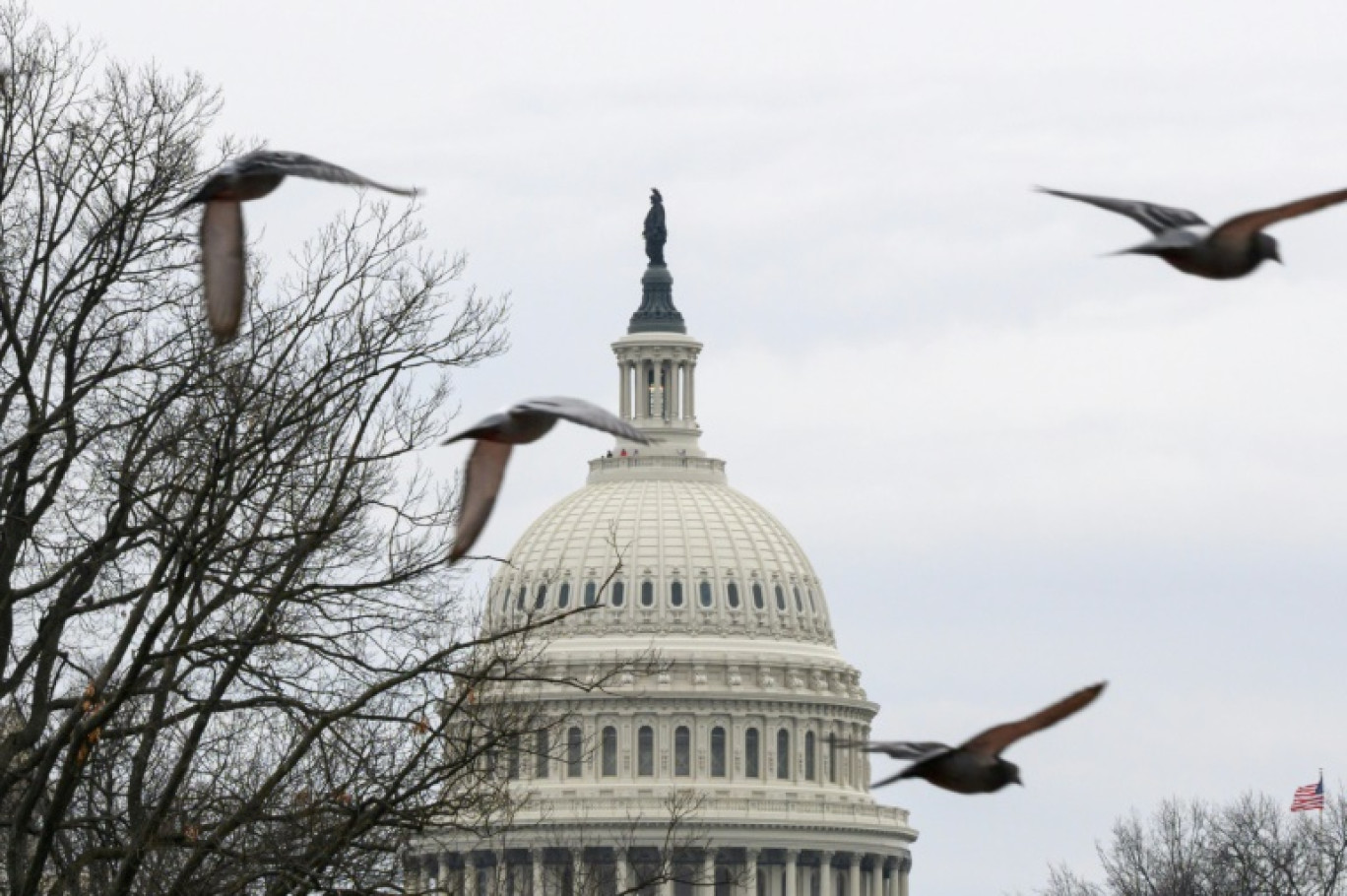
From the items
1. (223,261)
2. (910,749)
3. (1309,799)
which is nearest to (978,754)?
(910,749)

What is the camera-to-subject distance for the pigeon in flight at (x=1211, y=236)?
10523mm

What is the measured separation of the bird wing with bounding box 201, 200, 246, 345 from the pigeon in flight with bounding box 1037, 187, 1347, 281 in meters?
2.72

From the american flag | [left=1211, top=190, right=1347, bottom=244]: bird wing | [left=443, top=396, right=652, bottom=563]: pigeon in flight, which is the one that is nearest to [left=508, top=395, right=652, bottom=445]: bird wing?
[left=443, top=396, right=652, bottom=563]: pigeon in flight

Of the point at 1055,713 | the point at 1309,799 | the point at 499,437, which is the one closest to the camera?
the point at 1055,713

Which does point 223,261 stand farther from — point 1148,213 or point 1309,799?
point 1309,799

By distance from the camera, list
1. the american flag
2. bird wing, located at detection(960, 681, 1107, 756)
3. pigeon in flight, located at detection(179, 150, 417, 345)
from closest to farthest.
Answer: bird wing, located at detection(960, 681, 1107, 756), pigeon in flight, located at detection(179, 150, 417, 345), the american flag

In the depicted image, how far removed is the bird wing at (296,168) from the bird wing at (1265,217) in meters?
2.60

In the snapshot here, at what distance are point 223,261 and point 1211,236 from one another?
3.40m

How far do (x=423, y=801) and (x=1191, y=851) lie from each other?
3211 inches

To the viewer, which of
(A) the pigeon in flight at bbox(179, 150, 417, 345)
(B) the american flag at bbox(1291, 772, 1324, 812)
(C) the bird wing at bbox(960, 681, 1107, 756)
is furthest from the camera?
(B) the american flag at bbox(1291, 772, 1324, 812)

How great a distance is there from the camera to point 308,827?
110 feet

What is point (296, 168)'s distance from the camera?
11547 mm

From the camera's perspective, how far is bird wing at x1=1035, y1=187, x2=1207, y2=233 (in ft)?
35.6

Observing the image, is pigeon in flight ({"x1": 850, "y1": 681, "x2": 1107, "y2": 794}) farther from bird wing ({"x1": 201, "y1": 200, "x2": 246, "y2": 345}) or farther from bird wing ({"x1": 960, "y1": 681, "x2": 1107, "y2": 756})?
bird wing ({"x1": 201, "y1": 200, "x2": 246, "y2": 345})
